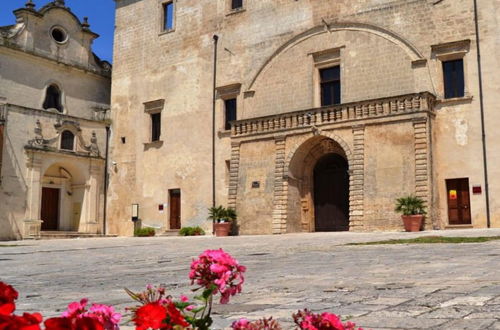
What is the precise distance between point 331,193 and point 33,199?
14.6 m

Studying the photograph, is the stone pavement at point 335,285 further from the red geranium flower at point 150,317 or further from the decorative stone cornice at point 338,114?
the decorative stone cornice at point 338,114

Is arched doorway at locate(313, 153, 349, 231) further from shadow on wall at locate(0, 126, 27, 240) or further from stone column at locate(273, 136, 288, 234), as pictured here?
shadow on wall at locate(0, 126, 27, 240)

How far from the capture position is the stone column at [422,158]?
19.7m

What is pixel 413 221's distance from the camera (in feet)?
62.6

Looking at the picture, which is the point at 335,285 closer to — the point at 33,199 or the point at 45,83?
the point at 33,199

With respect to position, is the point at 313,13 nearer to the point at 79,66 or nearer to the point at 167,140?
the point at 167,140

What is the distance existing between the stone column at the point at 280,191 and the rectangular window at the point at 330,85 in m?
2.93

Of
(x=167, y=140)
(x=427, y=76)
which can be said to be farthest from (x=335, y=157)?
(x=167, y=140)

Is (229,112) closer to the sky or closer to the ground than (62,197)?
closer to the sky

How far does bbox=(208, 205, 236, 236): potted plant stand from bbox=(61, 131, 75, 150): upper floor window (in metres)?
9.95

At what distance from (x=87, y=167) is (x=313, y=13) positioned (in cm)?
1466

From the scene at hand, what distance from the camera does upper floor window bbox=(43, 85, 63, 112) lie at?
30.8 metres

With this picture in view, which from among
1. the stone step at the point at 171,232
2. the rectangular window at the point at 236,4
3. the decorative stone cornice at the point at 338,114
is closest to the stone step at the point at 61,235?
the stone step at the point at 171,232

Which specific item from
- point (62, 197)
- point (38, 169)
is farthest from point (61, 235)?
point (38, 169)
